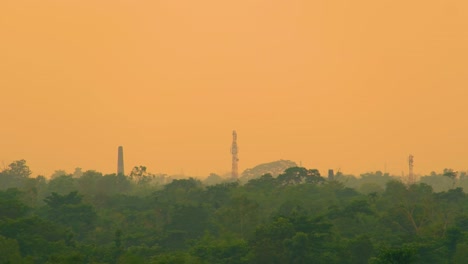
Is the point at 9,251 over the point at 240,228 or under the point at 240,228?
under

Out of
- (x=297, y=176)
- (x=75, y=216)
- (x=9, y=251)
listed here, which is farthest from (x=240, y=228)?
(x=297, y=176)

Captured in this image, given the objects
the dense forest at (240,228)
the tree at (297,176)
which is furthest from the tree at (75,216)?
the tree at (297,176)

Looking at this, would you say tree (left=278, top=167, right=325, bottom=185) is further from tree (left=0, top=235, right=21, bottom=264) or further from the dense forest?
tree (left=0, top=235, right=21, bottom=264)

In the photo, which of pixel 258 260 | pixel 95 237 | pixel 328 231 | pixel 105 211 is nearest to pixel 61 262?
pixel 258 260

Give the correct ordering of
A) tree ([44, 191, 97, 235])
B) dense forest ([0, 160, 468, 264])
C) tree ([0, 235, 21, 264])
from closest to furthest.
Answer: tree ([0, 235, 21, 264]) < dense forest ([0, 160, 468, 264]) < tree ([44, 191, 97, 235])

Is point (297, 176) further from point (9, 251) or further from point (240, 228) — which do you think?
point (9, 251)

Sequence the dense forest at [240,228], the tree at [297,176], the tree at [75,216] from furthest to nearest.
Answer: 1. the tree at [297,176]
2. the tree at [75,216]
3. the dense forest at [240,228]

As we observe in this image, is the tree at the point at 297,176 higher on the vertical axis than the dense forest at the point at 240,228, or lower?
higher

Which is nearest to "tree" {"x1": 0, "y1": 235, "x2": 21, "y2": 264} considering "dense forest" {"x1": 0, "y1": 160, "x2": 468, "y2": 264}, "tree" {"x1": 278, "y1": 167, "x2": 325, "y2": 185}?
"dense forest" {"x1": 0, "y1": 160, "x2": 468, "y2": 264}

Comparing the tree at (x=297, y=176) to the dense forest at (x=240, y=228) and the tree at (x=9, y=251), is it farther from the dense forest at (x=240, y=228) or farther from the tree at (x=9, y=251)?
the tree at (x=9, y=251)
